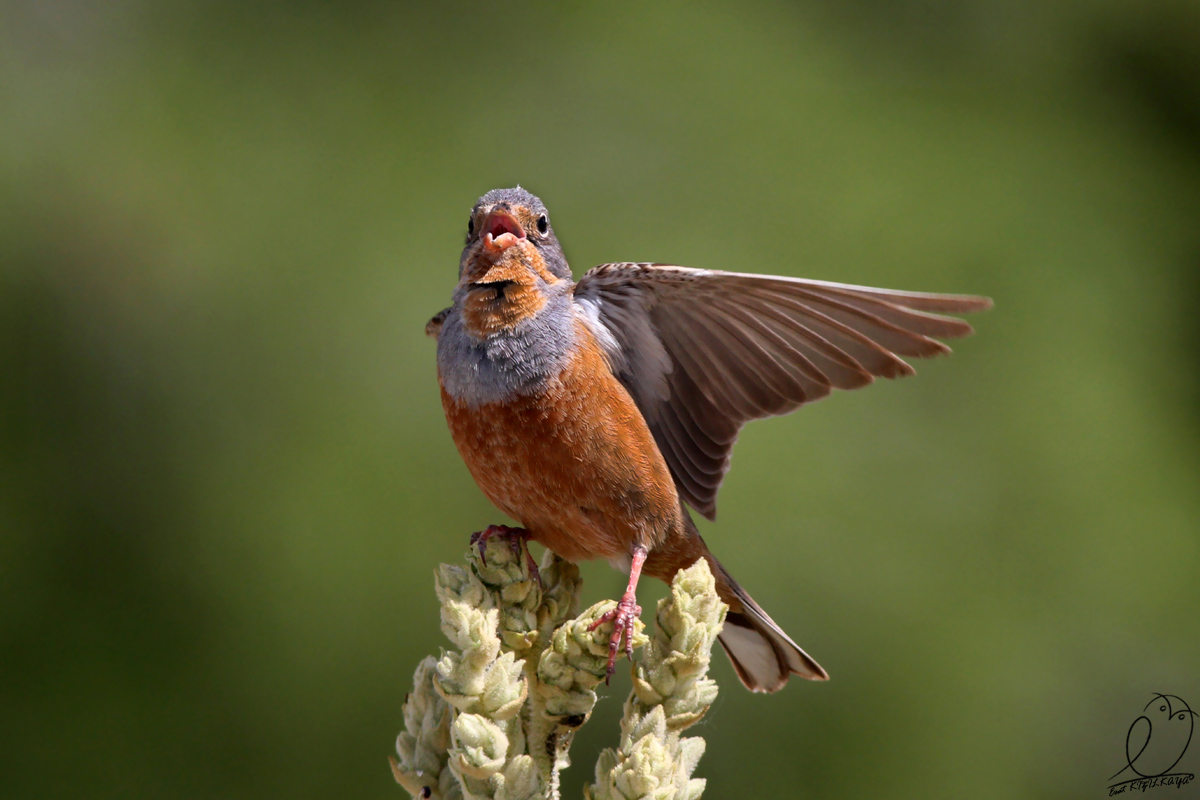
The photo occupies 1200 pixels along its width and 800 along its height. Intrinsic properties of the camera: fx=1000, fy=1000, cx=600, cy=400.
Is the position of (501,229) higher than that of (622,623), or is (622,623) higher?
(501,229)

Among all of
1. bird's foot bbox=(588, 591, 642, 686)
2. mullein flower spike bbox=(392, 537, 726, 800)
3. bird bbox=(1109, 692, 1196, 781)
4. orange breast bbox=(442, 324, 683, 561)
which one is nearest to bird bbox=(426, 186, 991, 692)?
orange breast bbox=(442, 324, 683, 561)

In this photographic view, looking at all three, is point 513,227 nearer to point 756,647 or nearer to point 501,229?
point 501,229

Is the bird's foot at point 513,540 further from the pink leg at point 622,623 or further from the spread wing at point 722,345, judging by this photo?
the spread wing at point 722,345

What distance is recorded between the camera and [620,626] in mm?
2096

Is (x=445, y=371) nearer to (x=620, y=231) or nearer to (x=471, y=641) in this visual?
(x=471, y=641)

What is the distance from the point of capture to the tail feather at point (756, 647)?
3012mm

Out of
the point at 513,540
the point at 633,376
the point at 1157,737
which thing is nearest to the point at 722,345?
the point at 633,376

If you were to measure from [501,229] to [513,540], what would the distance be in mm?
925

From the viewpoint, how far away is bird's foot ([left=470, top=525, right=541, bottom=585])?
7.88 ft

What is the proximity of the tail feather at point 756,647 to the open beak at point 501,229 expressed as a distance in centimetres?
112

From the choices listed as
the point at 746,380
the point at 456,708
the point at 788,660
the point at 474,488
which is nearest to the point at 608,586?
the point at 474,488

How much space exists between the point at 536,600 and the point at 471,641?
15.3 inches

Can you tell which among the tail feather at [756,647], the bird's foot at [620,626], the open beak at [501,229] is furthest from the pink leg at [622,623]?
the open beak at [501,229]

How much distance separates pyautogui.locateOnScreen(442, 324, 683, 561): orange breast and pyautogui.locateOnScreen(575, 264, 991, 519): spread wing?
0.22 m
